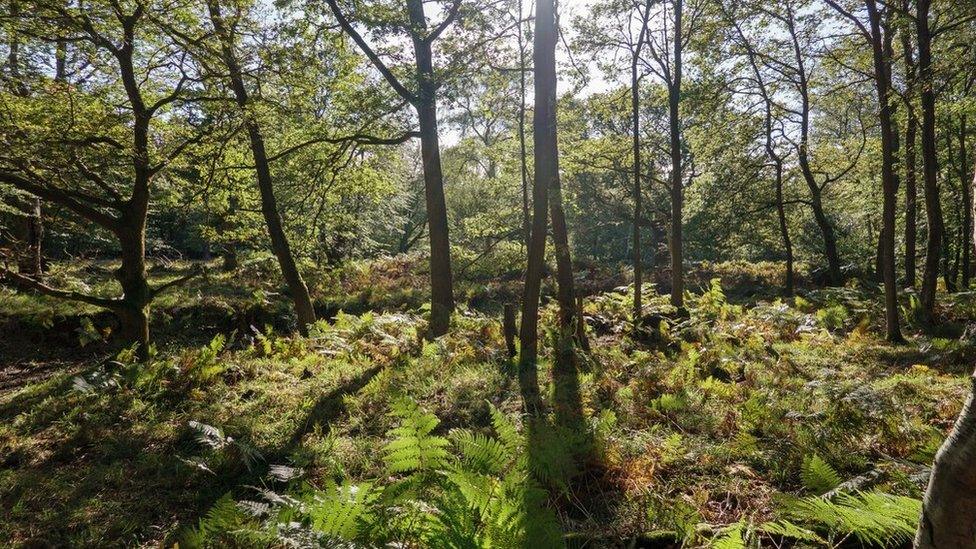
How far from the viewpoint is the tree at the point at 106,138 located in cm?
633

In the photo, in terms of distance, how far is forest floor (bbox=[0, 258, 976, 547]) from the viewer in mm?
2937

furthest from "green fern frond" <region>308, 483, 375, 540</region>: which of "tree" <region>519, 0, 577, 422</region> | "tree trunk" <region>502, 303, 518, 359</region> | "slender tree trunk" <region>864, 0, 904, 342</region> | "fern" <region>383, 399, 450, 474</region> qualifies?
"slender tree trunk" <region>864, 0, 904, 342</region>

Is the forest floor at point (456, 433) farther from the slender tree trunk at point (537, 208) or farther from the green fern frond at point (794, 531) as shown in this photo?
Result: the slender tree trunk at point (537, 208)

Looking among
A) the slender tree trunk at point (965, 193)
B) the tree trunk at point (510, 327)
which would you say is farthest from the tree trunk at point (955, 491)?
the slender tree trunk at point (965, 193)

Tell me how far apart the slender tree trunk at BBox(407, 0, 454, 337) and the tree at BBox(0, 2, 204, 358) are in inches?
156

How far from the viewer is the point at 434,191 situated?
998cm

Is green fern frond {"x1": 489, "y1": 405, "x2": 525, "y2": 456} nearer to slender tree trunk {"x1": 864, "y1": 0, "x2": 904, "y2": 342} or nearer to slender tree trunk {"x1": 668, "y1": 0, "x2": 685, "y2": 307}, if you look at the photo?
slender tree trunk {"x1": 864, "y1": 0, "x2": 904, "y2": 342}

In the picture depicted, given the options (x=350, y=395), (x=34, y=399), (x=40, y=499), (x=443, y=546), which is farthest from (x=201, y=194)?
(x=443, y=546)

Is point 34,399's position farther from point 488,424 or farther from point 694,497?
point 694,497

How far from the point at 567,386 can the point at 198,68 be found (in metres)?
8.24

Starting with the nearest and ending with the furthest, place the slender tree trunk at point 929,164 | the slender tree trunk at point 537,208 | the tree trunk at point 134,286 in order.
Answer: the slender tree trunk at point 537,208 < the tree trunk at point 134,286 < the slender tree trunk at point 929,164

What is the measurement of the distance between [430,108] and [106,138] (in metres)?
5.22

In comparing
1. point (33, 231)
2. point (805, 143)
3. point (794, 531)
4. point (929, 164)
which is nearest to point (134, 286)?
point (794, 531)

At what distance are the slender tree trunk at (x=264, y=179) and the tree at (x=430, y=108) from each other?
6.52ft
